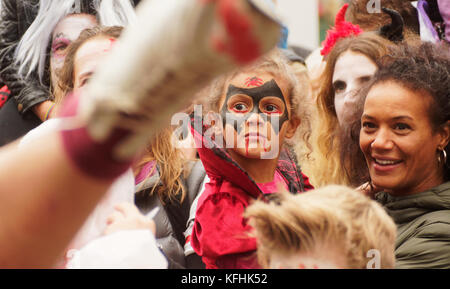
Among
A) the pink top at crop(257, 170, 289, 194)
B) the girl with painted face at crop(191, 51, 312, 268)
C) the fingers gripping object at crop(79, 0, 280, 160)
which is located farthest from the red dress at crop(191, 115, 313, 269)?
the fingers gripping object at crop(79, 0, 280, 160)

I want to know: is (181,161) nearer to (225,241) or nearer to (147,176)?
(147,176)

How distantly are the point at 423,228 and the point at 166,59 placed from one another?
1.46 metres

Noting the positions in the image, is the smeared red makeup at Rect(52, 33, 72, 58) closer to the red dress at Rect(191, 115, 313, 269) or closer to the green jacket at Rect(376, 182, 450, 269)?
the red dress at Rect(191, 115, 313, 269)

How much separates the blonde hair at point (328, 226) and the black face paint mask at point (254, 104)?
0.62 metres

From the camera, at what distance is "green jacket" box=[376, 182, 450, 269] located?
1742 millimetres

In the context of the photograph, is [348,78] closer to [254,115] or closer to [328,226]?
[254,115]

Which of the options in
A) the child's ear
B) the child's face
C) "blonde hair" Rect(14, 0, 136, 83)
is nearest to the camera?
the child's face

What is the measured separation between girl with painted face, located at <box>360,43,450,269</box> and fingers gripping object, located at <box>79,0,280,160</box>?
4.68 feet

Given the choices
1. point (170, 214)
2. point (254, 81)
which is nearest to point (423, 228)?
point (254, 81)

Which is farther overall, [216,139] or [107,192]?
[216,139]

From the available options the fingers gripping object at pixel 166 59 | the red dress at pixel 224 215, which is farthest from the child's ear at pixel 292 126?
the fingers gripping object at pixel 166 59

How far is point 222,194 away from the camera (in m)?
1.92

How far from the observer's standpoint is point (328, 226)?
1.38 metres

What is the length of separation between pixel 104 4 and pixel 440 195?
1610 millimetres
